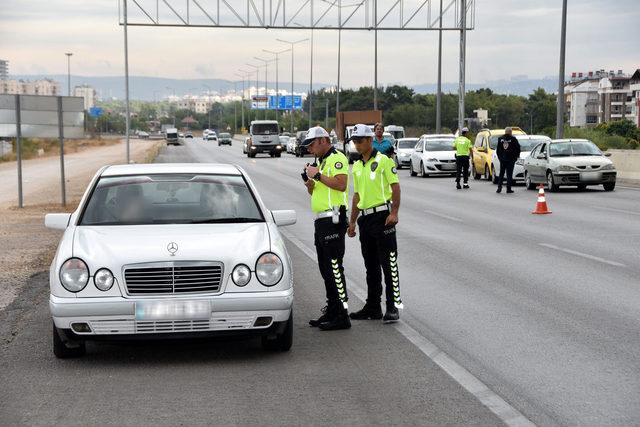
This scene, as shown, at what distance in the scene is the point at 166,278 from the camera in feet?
23.2

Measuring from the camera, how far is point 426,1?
4466 centimetres

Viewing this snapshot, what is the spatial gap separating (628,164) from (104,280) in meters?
29.3

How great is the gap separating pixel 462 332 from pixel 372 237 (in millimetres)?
1188

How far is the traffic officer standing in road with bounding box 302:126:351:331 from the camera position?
8.53 meters

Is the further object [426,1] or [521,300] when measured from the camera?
[426,1]

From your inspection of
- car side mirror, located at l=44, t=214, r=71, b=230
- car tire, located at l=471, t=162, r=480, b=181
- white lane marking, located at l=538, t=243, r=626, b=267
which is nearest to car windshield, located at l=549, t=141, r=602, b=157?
car tire, located at l=471, t=162, r=480, b=181

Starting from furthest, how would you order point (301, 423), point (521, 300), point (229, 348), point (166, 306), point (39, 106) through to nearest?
point (39, 106)
point (521, 300)
point (229, 348)
point (166, 306)
point (301, 423)

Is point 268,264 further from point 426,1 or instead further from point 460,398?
point 426,1

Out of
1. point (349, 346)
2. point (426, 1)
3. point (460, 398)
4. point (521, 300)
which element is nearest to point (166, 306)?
point (349, 346)

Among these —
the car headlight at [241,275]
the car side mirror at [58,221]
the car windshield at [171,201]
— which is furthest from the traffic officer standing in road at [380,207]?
the car side mirror at [58,221]

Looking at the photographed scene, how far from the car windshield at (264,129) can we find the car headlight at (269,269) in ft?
203

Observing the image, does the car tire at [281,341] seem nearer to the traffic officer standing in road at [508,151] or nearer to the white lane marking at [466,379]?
the white lane marking at [466,379]

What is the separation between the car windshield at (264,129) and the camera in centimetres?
6881

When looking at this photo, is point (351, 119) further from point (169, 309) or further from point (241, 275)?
point (169, 309)
